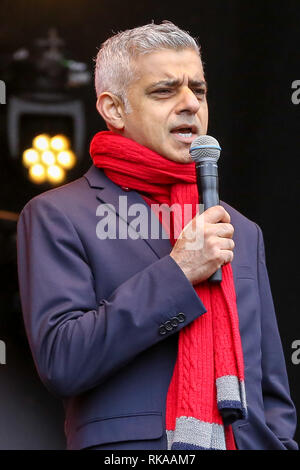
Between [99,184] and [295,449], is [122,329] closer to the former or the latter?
[99,184]

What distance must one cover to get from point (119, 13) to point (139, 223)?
225 centimetres

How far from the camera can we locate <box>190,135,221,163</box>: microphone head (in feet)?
6.50

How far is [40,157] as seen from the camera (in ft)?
13.6

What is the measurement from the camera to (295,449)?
2.17 m

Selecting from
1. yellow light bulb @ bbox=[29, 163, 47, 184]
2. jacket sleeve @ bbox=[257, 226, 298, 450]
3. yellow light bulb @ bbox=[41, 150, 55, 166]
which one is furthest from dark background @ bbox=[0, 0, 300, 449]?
jacket sleeve @ bbox=[257, 226, 298, 450]

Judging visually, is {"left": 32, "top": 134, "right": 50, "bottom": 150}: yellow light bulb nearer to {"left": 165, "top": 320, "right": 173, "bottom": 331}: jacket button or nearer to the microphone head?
the microphone head

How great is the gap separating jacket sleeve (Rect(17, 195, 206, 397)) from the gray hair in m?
0.53

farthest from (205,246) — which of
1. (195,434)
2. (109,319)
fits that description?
(195,434)

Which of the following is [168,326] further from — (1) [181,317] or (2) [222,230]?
(2) [222,230]

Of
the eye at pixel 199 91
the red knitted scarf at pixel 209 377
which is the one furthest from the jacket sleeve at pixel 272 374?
the eye at pixel 199 91

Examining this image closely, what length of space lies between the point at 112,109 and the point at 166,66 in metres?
0.20

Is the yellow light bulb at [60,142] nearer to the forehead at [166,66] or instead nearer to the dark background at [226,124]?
the dark background at [226,124]

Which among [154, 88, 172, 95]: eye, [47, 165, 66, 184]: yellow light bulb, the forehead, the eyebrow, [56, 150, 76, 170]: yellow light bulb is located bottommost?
[47, 165, 66, 184]: yellow light bulb
